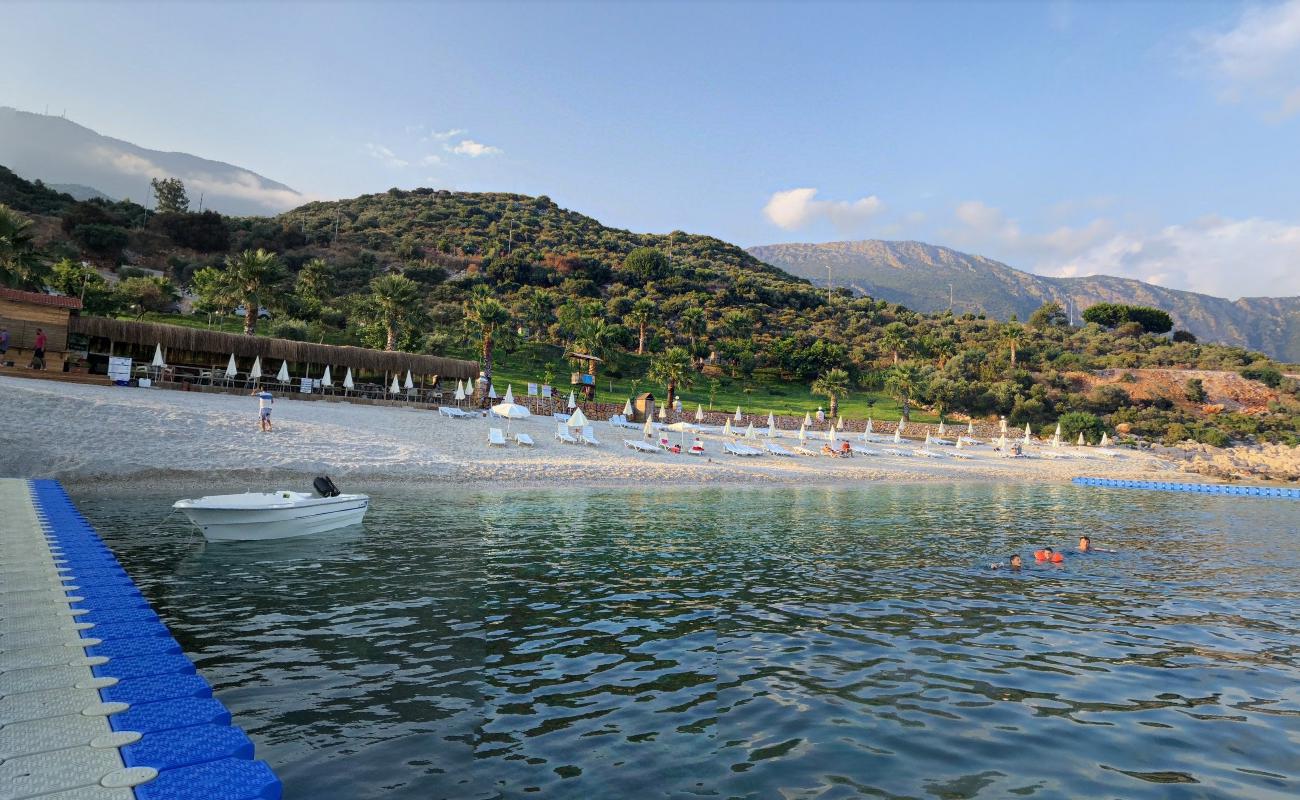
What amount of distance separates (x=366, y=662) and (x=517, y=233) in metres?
135

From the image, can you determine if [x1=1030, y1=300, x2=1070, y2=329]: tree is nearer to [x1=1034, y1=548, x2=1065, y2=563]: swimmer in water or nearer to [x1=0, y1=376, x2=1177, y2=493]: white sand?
[x1=0, y1=376, x2=1177, y2=493]: white sand

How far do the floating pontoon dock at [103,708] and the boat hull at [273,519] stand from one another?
4.74 metres

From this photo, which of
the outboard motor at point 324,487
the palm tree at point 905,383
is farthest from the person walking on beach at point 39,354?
the palm tree at point 905,383

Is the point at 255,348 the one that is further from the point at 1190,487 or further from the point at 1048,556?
the point at 1190,487

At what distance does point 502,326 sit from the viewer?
191 ft

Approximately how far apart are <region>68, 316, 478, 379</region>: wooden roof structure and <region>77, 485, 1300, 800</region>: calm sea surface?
891 inches

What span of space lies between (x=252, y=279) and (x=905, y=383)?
55.2m

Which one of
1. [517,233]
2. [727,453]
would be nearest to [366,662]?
[727,453]

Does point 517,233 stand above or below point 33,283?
above

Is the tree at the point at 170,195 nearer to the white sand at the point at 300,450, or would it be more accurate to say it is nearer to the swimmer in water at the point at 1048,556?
the white sand at the point at 300,450

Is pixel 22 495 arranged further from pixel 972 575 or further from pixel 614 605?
pixel 972 575

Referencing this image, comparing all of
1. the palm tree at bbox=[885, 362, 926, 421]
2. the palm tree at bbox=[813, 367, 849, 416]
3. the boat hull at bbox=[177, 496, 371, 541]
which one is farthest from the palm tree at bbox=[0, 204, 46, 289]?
the palm tree at bbox=[885, 362, 926, 421]

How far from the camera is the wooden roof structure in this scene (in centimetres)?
3369

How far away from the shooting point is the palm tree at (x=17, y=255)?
1407 inches
